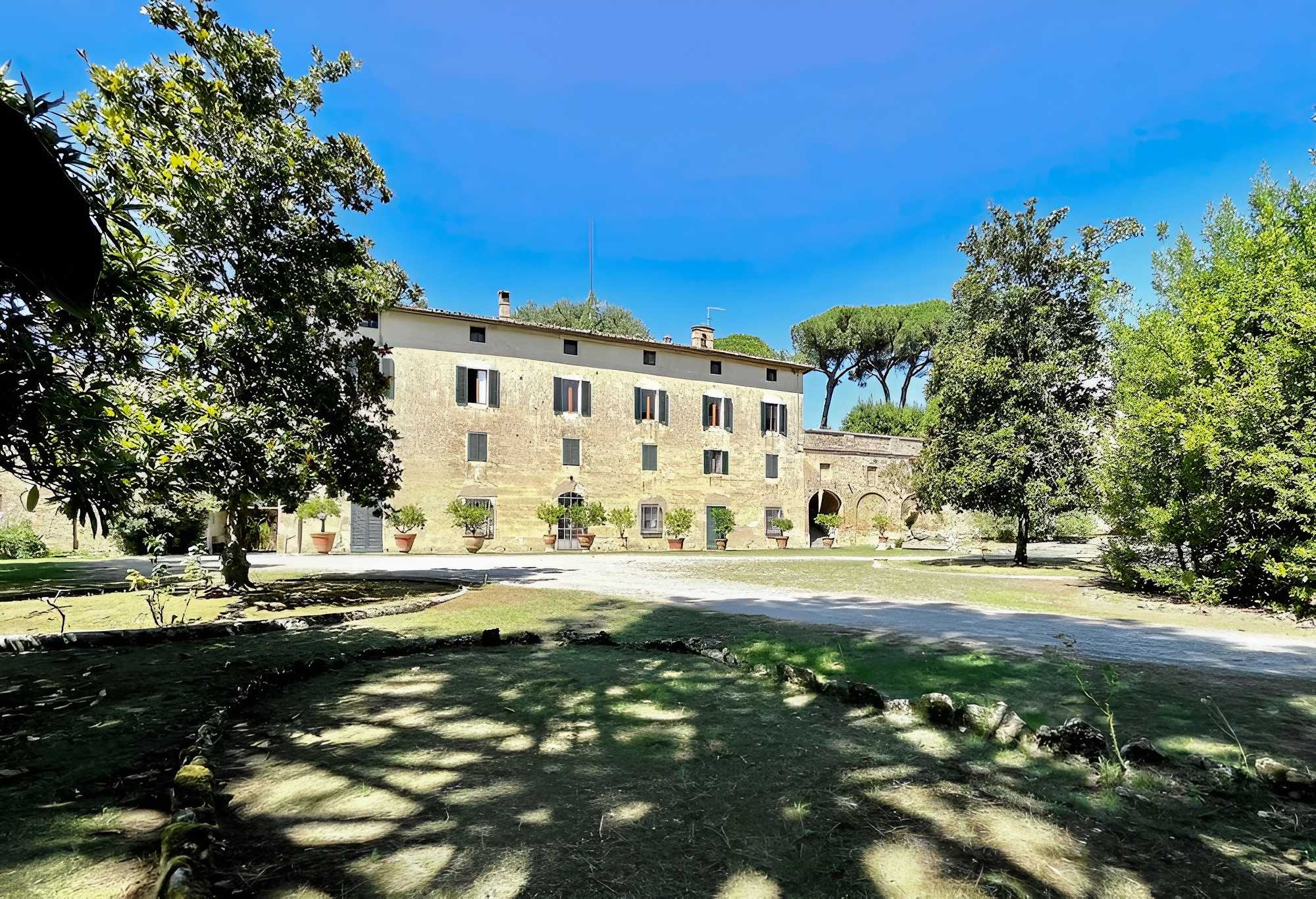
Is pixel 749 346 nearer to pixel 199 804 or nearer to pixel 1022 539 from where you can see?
pixel 1022 539

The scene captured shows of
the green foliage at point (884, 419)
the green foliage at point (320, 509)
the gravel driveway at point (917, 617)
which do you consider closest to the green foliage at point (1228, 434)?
the gravel driveway at point (917, 617)

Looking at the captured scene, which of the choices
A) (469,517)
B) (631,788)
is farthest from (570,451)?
(631,788)

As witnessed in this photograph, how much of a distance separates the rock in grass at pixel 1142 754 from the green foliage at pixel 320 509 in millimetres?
24564

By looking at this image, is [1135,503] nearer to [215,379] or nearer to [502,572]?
[502,572]

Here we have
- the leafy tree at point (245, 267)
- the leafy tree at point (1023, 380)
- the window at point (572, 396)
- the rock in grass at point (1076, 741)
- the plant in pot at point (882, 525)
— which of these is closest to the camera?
the rock in grass at point (1076, 741)

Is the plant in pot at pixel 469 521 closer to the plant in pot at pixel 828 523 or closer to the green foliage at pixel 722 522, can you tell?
the green foliage at pixel 722 522

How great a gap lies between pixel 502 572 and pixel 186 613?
7757 millimetres

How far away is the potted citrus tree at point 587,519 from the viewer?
2759 cm

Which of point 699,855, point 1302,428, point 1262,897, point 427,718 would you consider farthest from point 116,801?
point 1302,428

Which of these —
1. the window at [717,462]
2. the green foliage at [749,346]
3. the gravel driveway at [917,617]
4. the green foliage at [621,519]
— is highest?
the green foliage at [749,346]

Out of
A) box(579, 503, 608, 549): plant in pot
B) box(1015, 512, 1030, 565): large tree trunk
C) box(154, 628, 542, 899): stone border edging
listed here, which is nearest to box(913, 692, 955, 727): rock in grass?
box(154, 628, 542, 899): stone border edging

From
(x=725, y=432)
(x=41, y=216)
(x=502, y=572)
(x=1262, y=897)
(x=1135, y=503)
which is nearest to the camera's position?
(x=41, y=216)

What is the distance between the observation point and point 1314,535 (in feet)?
26.3

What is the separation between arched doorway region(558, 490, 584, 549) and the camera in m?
28.0
